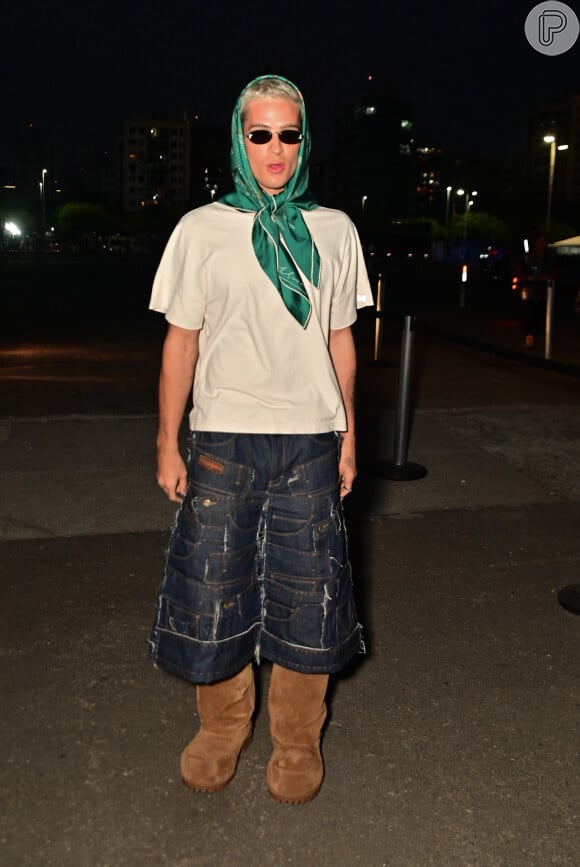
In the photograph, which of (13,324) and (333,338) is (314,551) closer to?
(333,338)

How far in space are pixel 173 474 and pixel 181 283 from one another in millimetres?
574

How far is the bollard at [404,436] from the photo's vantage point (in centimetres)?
686

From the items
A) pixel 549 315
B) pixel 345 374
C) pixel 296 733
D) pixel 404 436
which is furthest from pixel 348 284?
pixel 549 315

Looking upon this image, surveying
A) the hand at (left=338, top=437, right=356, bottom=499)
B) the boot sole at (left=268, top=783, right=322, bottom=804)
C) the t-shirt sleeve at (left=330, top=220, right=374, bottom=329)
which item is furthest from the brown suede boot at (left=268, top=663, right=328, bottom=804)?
the t-shirt sleeve at (left=330, top=220, right=374, bottom=329)

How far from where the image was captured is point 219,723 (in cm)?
299

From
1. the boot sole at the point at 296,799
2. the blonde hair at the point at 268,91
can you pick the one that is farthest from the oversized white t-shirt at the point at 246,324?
the boot sole at the point at 296,799

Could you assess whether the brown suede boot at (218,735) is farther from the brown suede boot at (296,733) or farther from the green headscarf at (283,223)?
the green headscarf at (283,223)

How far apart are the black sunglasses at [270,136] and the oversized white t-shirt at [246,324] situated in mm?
199

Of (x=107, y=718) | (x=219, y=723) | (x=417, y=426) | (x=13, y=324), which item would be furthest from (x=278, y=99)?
(x=13, y=324)

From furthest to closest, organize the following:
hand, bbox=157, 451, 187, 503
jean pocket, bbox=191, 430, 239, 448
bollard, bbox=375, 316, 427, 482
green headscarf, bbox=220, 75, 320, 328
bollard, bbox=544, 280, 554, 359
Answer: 1. bollard, bbox=544, 280, 554, 359
2. bollard, bbox=375, 316, 427, 482
3. hand, bbox=157, 451, 187, 503
4. jean pocket, bbox=191, 430, 239, 448
5. green headscarf, bbox=220, 75, 320, 328

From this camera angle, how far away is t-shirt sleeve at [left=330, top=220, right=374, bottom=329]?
2820 mm

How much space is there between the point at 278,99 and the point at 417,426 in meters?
5.99

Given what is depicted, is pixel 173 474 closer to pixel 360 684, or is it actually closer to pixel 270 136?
pixel 270 136

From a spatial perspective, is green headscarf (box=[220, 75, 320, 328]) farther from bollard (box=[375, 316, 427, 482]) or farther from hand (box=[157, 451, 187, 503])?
bollard (box=[375, 316, 427, 482])
